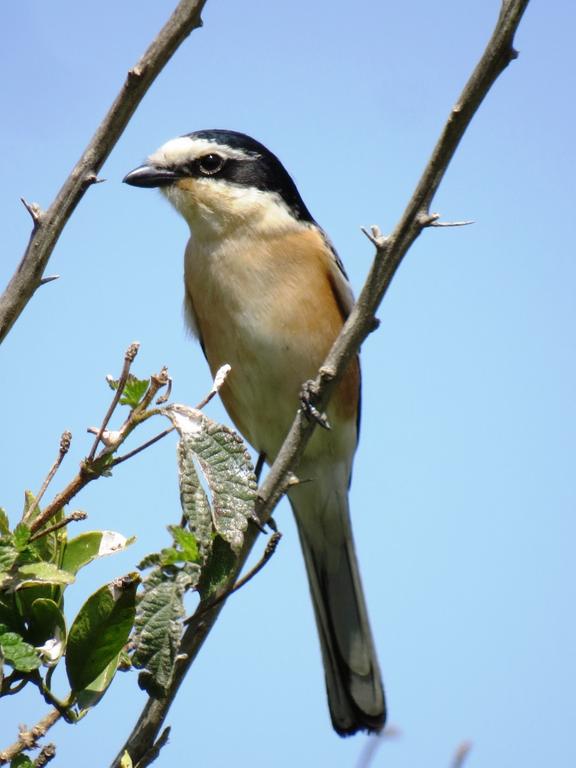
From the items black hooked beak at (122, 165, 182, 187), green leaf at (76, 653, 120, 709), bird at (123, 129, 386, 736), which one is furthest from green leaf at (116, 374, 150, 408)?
black hooked beak at (122, 165, 182, 187)

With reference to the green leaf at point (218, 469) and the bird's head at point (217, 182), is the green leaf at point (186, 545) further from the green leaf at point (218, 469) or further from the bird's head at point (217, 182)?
the bird's head at point (217, 182)

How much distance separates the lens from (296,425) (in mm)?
2787

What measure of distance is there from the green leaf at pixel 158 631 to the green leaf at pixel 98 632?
4 centimetres

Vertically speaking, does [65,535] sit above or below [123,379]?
below

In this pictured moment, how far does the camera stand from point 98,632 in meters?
2.02

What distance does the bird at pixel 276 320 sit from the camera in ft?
16.5

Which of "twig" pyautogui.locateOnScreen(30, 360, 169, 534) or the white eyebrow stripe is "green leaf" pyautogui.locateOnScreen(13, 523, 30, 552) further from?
the white eyebrow stripe

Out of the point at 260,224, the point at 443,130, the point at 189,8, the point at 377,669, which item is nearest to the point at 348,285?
the point at 260,224

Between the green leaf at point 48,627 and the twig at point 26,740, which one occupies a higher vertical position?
the green leaf at point 48,627

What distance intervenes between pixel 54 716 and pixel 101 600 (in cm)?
24

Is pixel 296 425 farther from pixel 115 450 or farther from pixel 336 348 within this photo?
pixel 115 450

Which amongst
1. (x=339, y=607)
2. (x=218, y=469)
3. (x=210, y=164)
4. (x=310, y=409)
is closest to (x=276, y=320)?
(x=210, y=164)

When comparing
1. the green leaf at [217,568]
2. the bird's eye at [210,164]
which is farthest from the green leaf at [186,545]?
the bird's eye at [210,164]

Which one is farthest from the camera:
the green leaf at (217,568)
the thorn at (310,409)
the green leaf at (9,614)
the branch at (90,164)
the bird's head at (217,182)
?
the bird's head at (217,182)
